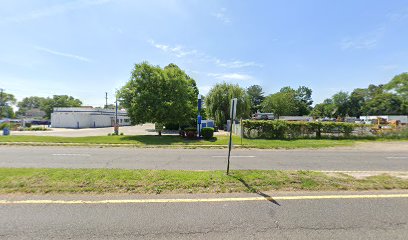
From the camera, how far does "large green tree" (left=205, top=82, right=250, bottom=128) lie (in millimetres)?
38625

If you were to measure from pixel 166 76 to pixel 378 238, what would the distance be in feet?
72.4

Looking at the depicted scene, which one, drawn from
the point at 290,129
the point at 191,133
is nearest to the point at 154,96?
the point at 191,133

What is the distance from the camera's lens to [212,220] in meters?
3.94

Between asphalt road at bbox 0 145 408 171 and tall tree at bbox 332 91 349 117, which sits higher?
tall tree at bbox 332 91 349 117

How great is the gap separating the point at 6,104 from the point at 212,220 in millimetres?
112325

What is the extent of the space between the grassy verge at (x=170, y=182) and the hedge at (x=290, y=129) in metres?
15.4

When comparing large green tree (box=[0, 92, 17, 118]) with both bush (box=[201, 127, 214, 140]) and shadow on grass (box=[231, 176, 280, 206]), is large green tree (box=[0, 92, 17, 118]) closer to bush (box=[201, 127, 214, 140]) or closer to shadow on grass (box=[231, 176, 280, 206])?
bush (box=[201, 127, 214, 140])

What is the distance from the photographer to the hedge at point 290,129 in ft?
72.0

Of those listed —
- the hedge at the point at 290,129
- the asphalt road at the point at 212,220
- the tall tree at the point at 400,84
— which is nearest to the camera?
the asphalt road at the point at 212,220

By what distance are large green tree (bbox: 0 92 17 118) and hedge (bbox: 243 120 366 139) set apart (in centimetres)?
9528

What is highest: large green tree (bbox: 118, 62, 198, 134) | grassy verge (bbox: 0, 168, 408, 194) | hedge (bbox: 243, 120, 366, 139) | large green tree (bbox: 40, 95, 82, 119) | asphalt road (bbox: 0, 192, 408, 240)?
large green tree (bbox: 40, 95, 82, 119)

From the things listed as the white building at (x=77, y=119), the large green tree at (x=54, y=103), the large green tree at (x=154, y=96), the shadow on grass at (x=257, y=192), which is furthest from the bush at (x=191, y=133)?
the large green tree at (x=54, y=103)

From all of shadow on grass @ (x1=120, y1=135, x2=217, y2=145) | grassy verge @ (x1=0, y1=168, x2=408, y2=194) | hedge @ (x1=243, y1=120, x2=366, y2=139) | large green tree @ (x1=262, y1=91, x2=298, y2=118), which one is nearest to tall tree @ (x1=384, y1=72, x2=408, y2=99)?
hedge @ (x1=243, y1=120, x2=366, y2=139)

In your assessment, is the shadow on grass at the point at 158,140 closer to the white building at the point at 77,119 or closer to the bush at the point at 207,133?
the bush at the point at 207,133
